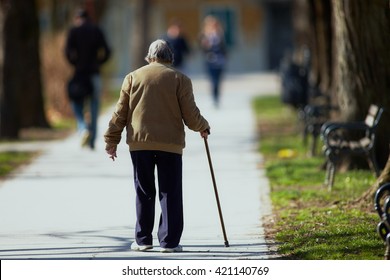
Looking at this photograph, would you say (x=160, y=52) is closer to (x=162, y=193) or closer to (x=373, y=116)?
(x=162, y=193)

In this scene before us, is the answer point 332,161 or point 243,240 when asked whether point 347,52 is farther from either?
point 243,240

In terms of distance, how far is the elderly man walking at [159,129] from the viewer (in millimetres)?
10062

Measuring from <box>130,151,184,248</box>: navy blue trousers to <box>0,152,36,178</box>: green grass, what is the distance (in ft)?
19.1

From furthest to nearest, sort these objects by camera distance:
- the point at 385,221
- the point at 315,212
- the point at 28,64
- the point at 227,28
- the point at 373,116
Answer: the point at 227,28
the point at 28,64
the point at 373,116
the point at 315,212
the point at 385,221

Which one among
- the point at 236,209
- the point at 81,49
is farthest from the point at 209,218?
the point at 81,49

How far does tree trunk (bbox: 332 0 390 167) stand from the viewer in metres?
14.5

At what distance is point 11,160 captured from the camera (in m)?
17.6

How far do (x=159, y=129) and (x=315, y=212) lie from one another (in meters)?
2.73

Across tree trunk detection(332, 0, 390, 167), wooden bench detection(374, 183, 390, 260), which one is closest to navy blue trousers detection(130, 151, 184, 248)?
wooden bench detection(374, 183, 390, 260)

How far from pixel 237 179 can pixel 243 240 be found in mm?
4438

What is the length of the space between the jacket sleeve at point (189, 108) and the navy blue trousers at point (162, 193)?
0.28m

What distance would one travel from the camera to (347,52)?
48.5ft

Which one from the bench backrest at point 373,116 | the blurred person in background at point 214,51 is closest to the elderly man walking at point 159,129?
the bench backrest at point 373,116

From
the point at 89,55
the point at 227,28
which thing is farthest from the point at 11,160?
the point at 227,28
